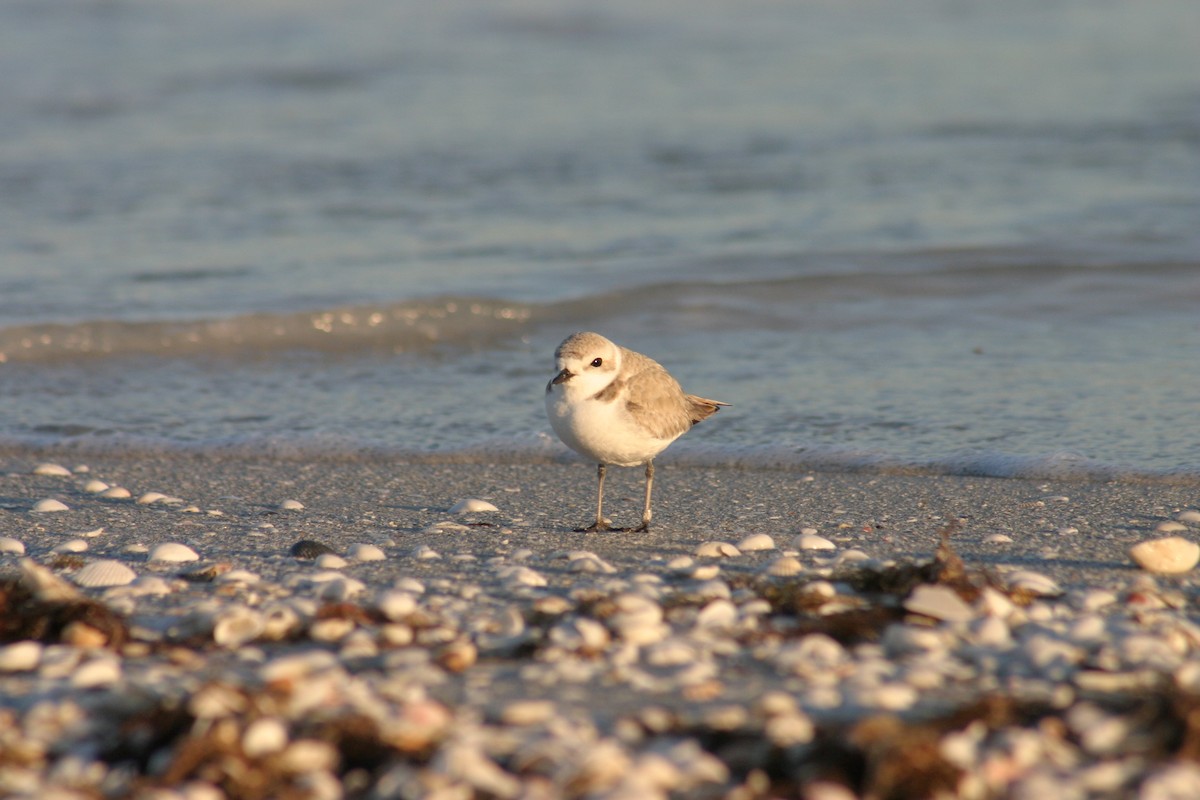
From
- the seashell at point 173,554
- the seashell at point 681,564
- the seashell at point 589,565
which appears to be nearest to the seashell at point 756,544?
the seashell at point 681,564

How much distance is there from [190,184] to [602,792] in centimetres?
1122

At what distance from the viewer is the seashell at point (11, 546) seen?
494 centimetres

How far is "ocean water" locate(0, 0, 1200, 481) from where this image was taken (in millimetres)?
7418

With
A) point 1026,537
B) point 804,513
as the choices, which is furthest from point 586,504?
point 1026,537

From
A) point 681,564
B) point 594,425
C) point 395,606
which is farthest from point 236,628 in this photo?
point 594,425

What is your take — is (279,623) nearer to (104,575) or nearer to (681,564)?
(104,575)

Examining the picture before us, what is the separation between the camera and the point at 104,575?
438 cm

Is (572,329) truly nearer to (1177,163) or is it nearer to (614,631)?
(614,631)

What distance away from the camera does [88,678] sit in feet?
11.1

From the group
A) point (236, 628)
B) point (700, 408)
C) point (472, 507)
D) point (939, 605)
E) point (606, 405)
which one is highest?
point (606, 405)

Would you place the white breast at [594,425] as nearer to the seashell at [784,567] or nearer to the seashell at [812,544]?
the seashell at [812,544]

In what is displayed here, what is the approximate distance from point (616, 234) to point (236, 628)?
822cm

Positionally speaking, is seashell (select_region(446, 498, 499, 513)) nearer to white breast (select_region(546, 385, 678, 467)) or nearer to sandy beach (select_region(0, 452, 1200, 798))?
sandy beach (select_region(0, 452, 1200, 798))

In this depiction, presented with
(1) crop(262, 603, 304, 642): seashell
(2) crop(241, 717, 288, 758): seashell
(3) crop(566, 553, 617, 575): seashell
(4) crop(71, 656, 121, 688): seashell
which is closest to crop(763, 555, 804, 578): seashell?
(3) crop(566, 553, 617, 575): seashell
